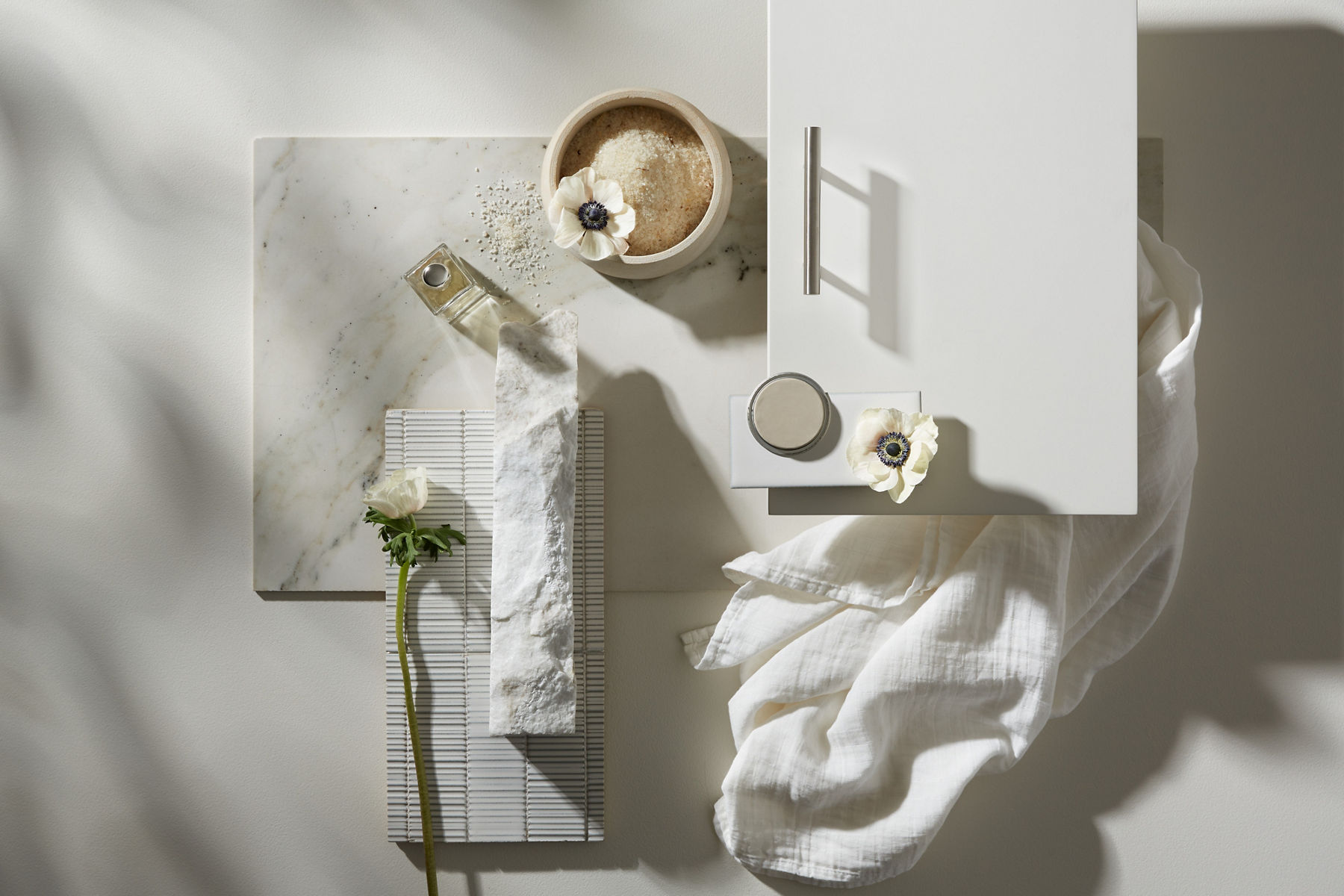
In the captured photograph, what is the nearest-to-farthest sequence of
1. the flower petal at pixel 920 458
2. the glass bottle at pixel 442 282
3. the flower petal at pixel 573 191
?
1. the flower petal at pixel 920 458
2. the flower petal at pixel 573 191
3. the glass bottle at pixel 442 282

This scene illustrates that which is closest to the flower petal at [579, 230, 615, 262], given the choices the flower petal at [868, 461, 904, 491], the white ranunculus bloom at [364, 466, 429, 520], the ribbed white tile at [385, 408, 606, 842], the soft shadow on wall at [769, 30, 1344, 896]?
the ribbed white tile at [385, 408, 606, 842]

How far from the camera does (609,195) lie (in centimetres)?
100

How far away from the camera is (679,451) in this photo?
3.74 ft

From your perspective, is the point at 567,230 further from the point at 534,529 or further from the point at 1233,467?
the point at 1233,467

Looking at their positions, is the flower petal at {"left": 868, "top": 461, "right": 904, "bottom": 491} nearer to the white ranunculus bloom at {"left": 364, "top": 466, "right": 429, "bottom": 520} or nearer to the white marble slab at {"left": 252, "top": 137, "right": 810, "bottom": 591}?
the white marble slab at {"left": 252, "top": 137, "right": 810, "bottom": 591}

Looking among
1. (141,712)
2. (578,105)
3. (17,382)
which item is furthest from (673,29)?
(141,712)

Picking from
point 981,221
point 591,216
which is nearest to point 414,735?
point 591,216

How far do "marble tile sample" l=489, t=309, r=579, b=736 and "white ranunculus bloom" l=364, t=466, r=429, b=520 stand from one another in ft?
0.35

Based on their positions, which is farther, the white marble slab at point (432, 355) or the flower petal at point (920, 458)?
the white marble slab at point (432, 355)

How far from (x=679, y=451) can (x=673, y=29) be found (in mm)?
597

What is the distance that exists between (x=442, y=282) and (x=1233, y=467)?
1.14 meters

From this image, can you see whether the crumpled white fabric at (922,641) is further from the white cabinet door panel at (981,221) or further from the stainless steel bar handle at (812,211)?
the stainless steel bar handle at (812,211)

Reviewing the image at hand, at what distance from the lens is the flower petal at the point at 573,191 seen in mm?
978

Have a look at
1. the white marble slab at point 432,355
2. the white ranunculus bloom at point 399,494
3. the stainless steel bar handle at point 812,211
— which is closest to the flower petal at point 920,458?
the stainless steel bar handle at point 812,211
